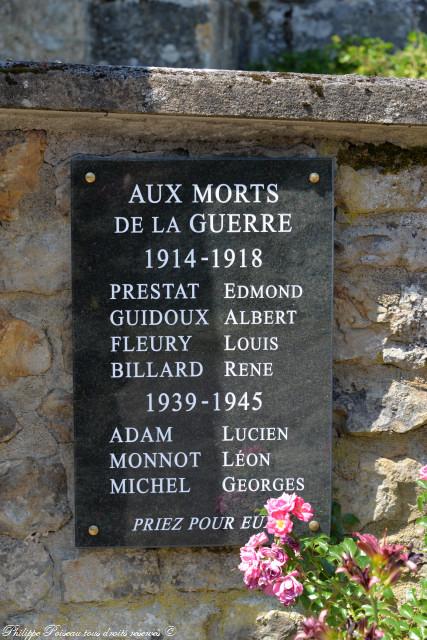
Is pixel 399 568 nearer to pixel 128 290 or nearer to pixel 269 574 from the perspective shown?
pixel 269 574

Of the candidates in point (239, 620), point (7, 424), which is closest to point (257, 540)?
point (239, 620)

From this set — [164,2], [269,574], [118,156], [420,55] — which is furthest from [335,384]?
[164,2]

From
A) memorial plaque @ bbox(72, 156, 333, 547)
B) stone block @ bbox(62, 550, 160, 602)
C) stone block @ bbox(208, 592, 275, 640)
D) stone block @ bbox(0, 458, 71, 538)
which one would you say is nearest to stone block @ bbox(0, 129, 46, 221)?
memorial plaque @ bbox(72, 156, 333, 547)

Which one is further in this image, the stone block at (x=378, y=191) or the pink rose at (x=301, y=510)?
the stone block at (x=378, y=191)

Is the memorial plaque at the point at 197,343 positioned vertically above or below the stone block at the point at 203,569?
above

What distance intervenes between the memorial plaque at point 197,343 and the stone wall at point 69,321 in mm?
69

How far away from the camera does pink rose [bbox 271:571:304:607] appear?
1.91 metres

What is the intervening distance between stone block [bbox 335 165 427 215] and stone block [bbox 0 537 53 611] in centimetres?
123

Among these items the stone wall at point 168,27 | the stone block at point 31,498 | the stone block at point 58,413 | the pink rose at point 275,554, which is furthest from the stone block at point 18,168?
the stone wall at point 168,27

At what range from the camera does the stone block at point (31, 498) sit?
2166 millimetres

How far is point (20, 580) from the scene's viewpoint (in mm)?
2158

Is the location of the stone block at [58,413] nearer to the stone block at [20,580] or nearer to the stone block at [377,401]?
the stone block at [20,580]

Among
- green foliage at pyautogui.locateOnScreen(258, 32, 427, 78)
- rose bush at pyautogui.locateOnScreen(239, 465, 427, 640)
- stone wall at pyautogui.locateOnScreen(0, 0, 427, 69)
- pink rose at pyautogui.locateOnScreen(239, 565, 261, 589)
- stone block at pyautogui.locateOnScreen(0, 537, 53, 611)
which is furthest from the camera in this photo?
stone wall at pyautogui.locateOnScreen(0, 0, 427, 69)

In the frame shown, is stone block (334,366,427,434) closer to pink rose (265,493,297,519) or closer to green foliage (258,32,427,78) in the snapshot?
pink rose (265,493,297,519)
